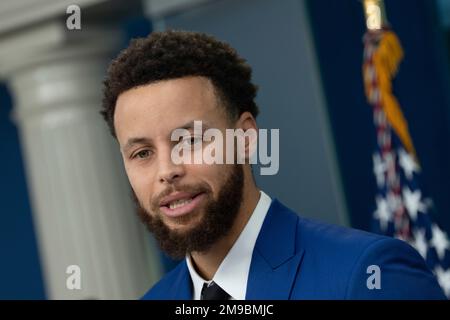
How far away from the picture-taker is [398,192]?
2771 mm

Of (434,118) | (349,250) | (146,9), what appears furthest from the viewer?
(146,9)

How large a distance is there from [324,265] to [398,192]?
1.45 metres

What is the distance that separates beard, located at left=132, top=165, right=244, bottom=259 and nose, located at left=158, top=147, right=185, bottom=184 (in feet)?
0.04

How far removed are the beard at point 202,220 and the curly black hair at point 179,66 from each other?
11 centimetres

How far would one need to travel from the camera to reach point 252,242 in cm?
143

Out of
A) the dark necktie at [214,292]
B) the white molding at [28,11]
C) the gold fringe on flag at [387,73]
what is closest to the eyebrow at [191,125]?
the dark necktie at [214,292]

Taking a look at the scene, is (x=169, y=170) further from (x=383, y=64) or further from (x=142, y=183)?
(x=383, y=64)

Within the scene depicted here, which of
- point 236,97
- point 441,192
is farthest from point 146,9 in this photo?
point 236,97

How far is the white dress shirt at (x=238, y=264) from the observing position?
4.58ft

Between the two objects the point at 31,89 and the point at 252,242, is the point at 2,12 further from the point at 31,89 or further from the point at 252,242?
the point at 252,242

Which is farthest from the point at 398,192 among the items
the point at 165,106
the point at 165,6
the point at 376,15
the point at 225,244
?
the point at 165,106

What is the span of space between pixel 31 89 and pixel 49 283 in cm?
72

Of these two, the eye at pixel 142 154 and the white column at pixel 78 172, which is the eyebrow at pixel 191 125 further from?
the white column at pixel 78 172

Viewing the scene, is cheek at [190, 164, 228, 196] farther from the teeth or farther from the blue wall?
the blue wall
